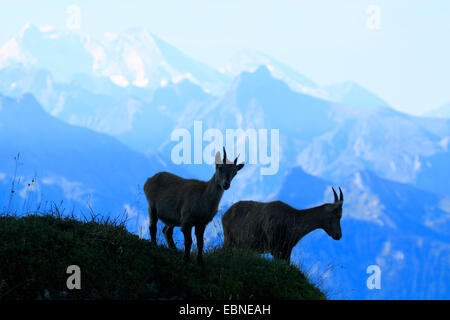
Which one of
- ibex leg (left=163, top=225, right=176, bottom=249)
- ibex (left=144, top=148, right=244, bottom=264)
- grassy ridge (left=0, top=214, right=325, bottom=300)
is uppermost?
ibex (left=144, top=148, right=244, bottom=264)

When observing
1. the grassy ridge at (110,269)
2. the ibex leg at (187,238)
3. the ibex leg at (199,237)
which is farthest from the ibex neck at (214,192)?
the grassy ridge at (110,269)

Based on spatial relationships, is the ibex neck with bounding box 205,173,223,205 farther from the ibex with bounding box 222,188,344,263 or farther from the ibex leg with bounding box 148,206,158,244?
the ibex with bounding box 222,188,344,263

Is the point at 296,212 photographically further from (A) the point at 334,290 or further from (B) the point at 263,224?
(A) the point at 334,290

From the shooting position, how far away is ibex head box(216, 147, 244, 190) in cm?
947

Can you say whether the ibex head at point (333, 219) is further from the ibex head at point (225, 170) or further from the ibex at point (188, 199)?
the ibex head at point (225, 170)

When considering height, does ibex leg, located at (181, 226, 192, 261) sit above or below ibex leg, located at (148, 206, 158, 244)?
below

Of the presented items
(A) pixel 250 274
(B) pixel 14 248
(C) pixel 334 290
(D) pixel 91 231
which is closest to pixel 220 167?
Result: (A) pixel 250 274

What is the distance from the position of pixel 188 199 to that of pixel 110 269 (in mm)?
2027

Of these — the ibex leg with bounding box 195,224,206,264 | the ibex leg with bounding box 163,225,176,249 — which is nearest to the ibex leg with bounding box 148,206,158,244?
the ibex leg with bounding box 163,225,176,249

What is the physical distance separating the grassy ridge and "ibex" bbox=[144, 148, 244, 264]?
1.99 feet

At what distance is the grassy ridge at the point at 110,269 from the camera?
840 cm

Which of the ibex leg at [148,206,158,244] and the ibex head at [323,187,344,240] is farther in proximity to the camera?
the ibex head at [323,187,344,240]

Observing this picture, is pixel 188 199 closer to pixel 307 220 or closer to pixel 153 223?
pixel 153 223
